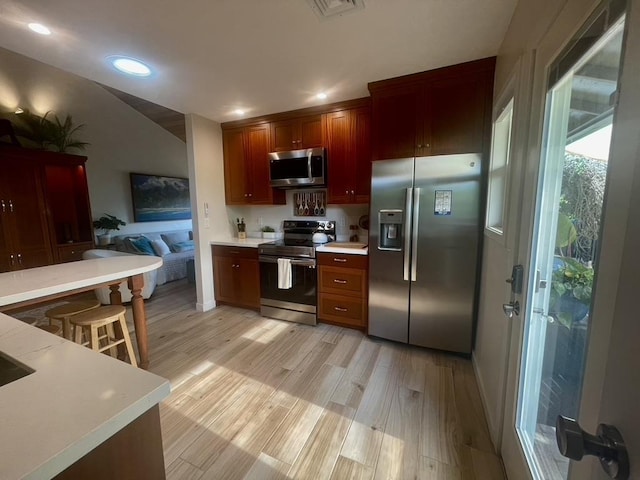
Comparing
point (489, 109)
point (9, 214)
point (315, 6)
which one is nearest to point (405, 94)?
point (489, 109)

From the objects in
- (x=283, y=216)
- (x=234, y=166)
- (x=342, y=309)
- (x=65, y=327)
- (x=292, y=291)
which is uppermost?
(x=234, y=166)

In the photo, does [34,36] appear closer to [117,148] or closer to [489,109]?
[489,109]

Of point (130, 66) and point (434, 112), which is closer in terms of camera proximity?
point (130, 66)

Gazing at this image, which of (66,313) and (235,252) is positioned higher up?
(235,252)

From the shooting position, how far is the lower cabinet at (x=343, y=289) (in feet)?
8.84

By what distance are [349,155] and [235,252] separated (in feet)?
5.85

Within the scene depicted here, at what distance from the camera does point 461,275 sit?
7.23 ft

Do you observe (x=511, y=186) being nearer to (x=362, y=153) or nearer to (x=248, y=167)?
(x=362, y=153)

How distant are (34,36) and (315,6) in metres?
1.78

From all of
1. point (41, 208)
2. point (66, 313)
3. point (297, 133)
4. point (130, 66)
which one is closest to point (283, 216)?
point (297, 133)

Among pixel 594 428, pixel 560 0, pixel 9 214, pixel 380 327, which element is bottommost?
pixel 380 327

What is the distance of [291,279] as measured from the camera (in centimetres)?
299

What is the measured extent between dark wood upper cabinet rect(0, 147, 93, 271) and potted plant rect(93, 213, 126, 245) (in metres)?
0.30

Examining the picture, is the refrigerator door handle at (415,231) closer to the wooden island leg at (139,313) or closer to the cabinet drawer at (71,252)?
the wooden island leg at (139,313)
